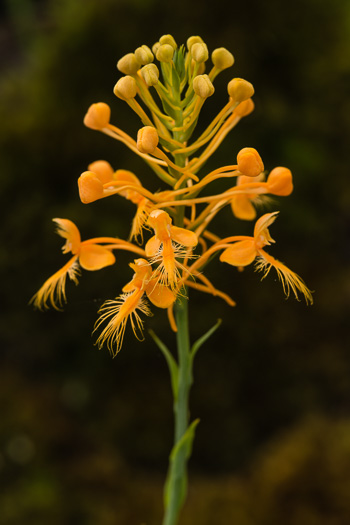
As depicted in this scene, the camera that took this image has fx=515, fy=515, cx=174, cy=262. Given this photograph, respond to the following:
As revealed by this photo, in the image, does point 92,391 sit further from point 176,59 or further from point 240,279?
point 176,59

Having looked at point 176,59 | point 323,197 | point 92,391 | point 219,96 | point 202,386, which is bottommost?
point 202,386

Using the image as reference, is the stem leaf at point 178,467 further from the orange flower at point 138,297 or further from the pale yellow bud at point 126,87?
the pale yellow bud at point 126,87

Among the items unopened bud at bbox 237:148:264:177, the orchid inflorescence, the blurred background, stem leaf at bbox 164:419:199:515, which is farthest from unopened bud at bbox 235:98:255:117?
the blurred background

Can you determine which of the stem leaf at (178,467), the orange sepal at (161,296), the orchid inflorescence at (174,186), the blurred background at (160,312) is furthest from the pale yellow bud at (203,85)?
the blurred background at (160,312)

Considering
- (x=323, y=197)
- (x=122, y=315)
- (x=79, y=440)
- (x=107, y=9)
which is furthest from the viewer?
(x=323, y=197)

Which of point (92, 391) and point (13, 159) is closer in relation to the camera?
point (13, 159)

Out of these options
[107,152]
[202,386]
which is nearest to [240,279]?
[202,386]
